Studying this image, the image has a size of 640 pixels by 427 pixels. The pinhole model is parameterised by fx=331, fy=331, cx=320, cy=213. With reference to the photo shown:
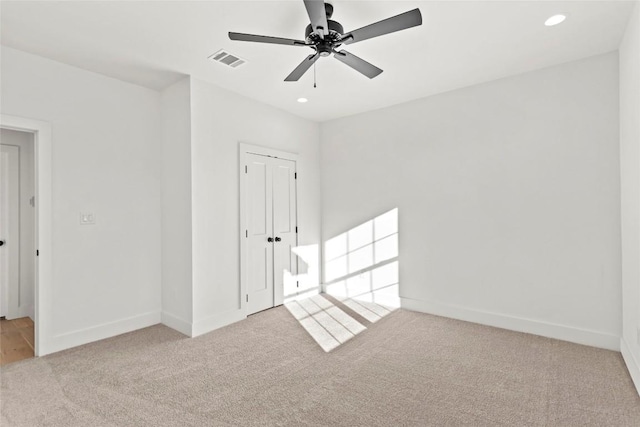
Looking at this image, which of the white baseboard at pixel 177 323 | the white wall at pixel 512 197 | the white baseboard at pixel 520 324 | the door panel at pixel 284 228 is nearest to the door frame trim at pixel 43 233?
the white baseboard at pixel 177 323

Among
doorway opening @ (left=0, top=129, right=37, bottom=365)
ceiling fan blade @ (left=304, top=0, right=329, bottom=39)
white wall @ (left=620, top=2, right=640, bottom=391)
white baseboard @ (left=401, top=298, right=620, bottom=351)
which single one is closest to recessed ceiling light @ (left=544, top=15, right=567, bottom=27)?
white wall @ (left=620, top=2, right=640, bottom=391)

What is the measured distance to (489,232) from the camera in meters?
3.66

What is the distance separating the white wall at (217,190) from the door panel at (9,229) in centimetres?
252

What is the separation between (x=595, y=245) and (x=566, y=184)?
62 centimetres

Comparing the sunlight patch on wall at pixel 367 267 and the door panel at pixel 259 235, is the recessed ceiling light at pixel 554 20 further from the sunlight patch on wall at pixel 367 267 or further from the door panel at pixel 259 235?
the door panel at pixel 259 235

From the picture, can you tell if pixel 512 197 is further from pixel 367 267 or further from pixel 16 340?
pixel 16 340

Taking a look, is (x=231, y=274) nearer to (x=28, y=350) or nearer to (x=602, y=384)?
(x=28, y=350)

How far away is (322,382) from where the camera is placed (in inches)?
98.6

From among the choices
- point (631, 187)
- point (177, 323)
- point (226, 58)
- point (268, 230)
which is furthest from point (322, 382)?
point (226, 58)

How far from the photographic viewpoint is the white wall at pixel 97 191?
3.09m

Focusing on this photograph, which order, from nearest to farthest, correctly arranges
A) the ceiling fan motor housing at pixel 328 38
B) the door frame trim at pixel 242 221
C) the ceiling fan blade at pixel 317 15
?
the ceiling fan blade at pixel 317 15 → the ceiling fan motor housing at pixel 328 38 → the door frame trim at pixel 242 221

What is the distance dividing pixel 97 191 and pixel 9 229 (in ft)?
5.68

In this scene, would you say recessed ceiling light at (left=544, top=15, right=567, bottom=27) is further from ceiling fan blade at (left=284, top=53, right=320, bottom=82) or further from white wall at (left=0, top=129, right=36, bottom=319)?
white wall at (left=0, top=129, right=36, bottom=319)

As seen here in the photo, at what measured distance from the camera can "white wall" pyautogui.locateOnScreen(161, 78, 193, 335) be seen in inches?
138
